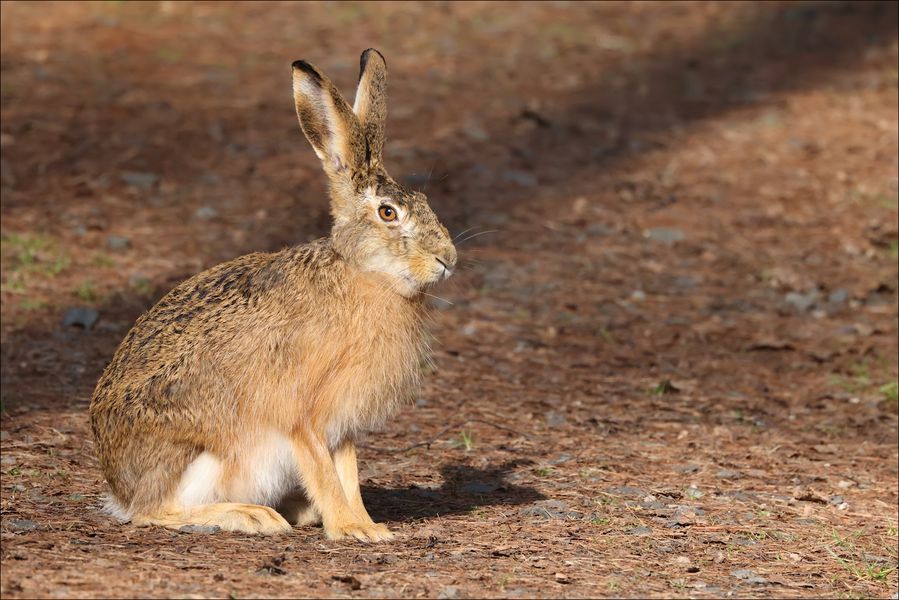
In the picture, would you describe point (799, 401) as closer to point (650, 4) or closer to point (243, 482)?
point (243, 482)

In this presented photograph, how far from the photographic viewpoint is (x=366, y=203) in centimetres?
526

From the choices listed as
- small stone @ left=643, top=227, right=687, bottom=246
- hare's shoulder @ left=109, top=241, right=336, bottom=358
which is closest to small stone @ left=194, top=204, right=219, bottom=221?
small stone @ left=643, top=227, right=687, bottom=246

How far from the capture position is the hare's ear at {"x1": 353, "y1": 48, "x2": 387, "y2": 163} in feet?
17.8

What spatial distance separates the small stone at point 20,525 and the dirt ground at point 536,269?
0.10 ft

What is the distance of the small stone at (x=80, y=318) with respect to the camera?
8.45 metres

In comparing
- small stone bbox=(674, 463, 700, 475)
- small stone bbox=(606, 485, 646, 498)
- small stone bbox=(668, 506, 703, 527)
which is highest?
small stone bbox=(674, 463, 700, 475)

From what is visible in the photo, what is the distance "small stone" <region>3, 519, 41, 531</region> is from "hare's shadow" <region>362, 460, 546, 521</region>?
1.44 m

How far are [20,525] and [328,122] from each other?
2020 millimetres

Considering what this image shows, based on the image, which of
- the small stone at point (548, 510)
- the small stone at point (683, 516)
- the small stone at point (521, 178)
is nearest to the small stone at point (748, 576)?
the small stone at point (683, 516)

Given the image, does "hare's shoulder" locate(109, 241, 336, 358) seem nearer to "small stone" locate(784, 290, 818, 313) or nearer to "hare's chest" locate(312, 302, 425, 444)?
"hare's chest" locate(312, 302, 425, 444)

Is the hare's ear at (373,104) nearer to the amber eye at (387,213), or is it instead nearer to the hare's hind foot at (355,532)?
the amber eye at (387,213)

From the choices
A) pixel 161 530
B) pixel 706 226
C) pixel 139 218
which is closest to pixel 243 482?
pixel 161 530

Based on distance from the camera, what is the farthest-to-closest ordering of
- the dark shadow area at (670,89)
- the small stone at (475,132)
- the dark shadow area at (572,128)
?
1. the small stone at (475,132)
2. the dark shadow area at (670,89)
3. the dark shadow area at (572,128)

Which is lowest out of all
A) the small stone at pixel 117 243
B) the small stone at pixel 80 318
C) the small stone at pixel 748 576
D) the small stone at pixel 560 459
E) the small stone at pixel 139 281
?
the small stone at pixel 748 576
